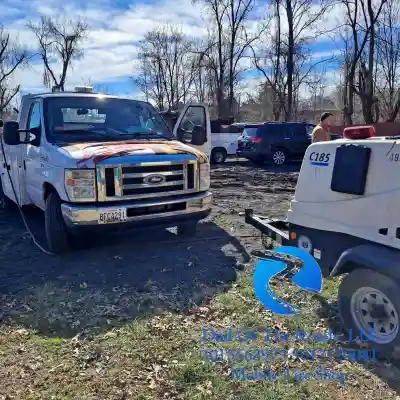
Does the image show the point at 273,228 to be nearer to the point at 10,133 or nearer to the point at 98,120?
the point at 98,120

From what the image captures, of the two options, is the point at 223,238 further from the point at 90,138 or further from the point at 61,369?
the point at 61,369

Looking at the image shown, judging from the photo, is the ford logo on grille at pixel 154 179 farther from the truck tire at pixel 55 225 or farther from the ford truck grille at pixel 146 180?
the truck tire at pixel 55 225

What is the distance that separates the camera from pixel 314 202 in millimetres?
3990

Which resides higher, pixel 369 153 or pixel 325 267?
pixel 369 153

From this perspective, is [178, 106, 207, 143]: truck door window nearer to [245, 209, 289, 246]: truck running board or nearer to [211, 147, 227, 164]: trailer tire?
[245, 209, 289, 246]: truck running board

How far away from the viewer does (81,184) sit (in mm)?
5129

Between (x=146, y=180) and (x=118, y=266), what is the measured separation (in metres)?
1.15

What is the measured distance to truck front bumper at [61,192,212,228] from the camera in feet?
17.0

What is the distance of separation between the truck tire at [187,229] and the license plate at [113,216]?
1.48m

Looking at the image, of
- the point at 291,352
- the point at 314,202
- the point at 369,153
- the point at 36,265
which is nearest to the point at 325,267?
the point at 314,202

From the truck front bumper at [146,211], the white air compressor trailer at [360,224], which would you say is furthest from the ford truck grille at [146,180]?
the white air compressor trailer at [360,224]

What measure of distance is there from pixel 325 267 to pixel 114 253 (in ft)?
10.1

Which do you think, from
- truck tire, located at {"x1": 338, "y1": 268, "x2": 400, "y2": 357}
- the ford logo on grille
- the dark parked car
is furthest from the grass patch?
the dark parked car

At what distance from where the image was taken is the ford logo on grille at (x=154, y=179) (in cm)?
546
